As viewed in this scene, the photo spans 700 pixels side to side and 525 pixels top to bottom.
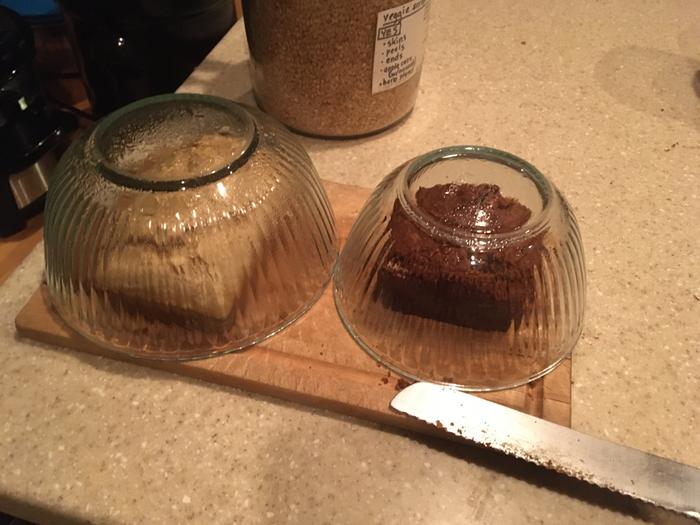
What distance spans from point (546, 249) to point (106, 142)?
13.3 inches

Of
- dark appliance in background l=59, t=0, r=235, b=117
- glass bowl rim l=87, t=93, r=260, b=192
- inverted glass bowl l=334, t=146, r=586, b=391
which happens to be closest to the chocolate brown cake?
inverted glass bowl l=334, t=146, r=586, b=391

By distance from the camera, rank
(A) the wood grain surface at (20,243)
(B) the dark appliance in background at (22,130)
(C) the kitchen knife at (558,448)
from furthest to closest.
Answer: (A) the wood grain surface at (20,243) < (B) the dark appliance in background at (22,130) < (C) the kitchen knife at (558,448)

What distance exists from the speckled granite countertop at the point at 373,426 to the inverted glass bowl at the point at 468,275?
5 centimetres

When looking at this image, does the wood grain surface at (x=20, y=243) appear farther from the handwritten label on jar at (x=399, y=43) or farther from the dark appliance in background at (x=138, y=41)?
the handwritten label on jar at (x=399, y=43)

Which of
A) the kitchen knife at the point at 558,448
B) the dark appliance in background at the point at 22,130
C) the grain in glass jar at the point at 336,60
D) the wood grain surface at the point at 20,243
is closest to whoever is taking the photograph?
the kitchen knife at the point at 558,448

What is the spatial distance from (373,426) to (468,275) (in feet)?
0.42

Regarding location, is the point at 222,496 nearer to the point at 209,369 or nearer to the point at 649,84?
the point at 209,369

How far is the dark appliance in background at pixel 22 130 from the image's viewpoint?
646 millimetres

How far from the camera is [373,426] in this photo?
1.39 feet

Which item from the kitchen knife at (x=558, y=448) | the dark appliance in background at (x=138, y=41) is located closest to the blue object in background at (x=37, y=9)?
the dark appliance in background at (x=138, y=41)

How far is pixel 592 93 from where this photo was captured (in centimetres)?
75

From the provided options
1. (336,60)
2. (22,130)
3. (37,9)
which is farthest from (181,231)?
(37,9)

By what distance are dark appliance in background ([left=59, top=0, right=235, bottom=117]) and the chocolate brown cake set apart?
1.46ft

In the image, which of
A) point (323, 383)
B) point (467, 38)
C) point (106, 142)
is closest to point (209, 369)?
point (323, 383)
